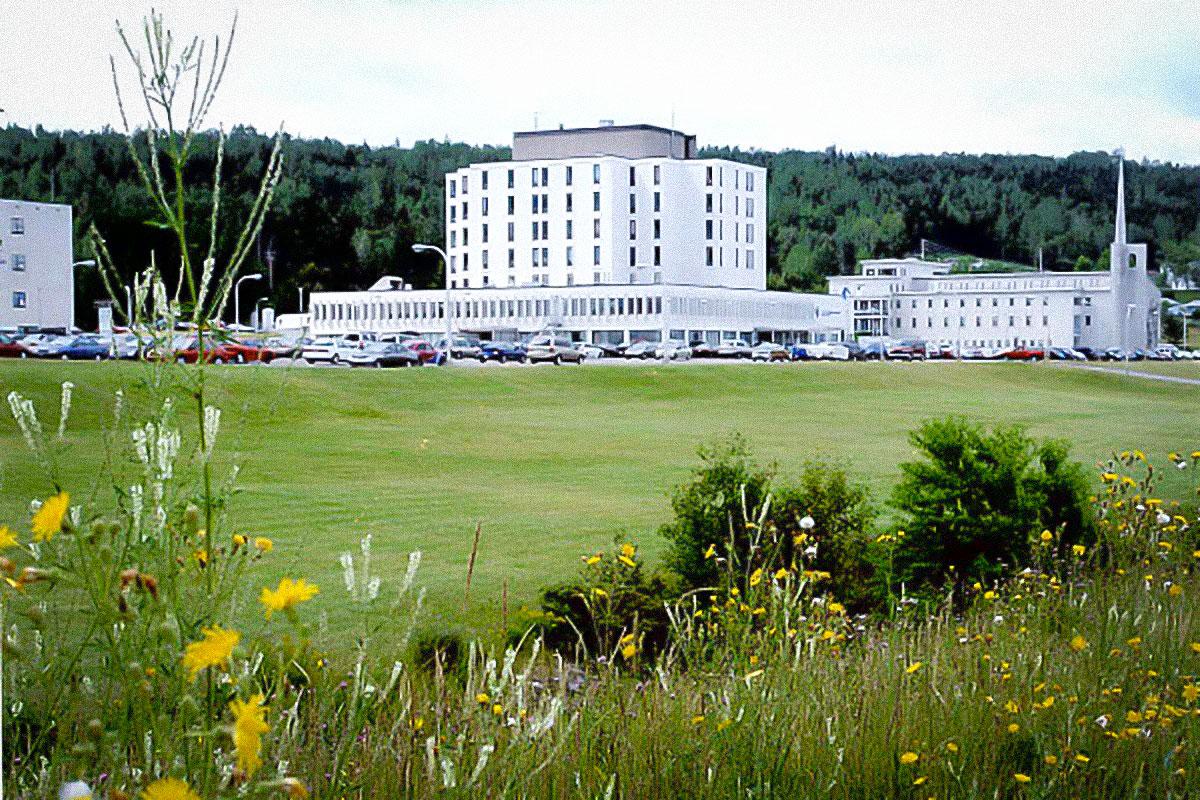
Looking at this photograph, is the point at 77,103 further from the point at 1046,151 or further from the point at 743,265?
the point at 743,265

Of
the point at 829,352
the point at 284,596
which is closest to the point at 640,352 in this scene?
the point at 829,352

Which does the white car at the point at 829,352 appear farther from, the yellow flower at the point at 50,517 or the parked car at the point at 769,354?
the yellow flower at the point at 50,517

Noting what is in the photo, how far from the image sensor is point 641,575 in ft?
19.2

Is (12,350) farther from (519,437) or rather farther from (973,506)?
(973,506)

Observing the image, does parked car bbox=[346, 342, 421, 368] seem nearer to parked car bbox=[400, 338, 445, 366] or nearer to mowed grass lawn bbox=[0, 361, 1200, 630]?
parked car bbox=[400, 338, 445, 366]

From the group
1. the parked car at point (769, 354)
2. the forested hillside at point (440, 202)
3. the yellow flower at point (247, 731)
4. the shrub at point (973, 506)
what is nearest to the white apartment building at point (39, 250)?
the forested hillside at point (440, 202)

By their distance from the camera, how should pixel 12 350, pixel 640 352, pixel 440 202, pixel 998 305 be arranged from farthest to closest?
pixel 440 202 → pixel 998 305 → pixel 640 352 → pixel 12 350

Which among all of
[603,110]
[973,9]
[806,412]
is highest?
[603,110]

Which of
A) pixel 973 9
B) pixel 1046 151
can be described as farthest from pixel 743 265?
pixel 973 9

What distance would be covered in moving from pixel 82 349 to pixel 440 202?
31.9 m

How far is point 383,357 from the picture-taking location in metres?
23.7

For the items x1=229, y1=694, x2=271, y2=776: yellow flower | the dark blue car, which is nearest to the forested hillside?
the dark blue car

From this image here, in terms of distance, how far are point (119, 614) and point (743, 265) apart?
187 ft

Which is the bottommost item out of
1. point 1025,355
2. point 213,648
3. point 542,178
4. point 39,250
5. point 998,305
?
point 1025,355
